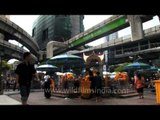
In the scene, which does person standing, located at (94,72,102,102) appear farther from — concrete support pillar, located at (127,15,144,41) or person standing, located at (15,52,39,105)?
concrete support pillar, located at (127,15,144,41)

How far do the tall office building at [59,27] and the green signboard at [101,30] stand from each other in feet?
120

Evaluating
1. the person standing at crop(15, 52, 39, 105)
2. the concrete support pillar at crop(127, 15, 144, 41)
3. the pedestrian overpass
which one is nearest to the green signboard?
the pedestrian overpass

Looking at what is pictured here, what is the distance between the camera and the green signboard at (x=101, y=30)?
25.6 meters

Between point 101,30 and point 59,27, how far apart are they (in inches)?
1905

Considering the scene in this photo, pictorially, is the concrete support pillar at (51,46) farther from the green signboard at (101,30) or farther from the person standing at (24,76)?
the person standing at (24,76)

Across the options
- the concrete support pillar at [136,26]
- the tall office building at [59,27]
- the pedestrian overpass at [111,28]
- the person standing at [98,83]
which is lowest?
the person standing at [98,83]

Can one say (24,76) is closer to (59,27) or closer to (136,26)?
(136,26)

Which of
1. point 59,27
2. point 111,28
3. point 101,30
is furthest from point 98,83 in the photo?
point 59,27

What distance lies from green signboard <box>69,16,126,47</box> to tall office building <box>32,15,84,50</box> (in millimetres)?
36519

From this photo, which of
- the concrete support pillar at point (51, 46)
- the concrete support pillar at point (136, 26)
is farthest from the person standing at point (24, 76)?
the concrete support pillar at point (51, 46)
